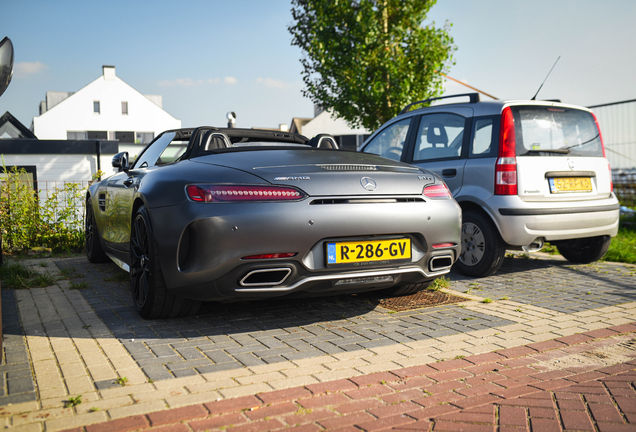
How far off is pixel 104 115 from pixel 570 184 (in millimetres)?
60350

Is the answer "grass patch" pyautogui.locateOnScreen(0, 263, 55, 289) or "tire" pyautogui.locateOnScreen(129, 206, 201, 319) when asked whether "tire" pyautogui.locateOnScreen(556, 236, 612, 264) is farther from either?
"grass patch" pyautogui.locateOnScreen(0, 263, 55, 289)

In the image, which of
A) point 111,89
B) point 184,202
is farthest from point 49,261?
point 111,89

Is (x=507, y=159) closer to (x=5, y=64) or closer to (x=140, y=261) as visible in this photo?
(x=140, y=261)

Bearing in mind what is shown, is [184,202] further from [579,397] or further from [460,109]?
[460,109]

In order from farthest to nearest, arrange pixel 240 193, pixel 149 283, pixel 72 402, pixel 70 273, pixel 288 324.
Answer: pixel 70 273, pixel 288 324, pixel 149 283, pixel 240 193, pixel 72 402

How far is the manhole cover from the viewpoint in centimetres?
472

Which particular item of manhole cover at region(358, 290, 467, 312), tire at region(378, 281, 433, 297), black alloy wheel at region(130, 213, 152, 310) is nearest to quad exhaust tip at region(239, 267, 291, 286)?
black alloy wheel at region(130, 213, 152, 310)

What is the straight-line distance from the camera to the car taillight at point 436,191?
4.16 meters

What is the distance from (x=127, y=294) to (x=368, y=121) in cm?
2034

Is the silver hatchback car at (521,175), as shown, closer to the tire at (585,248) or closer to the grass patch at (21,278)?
the tire at (585,248)

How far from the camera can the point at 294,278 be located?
3633mm

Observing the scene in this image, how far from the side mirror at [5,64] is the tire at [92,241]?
133 inches

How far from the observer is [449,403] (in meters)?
2.75

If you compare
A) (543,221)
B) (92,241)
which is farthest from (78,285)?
(543,221)
